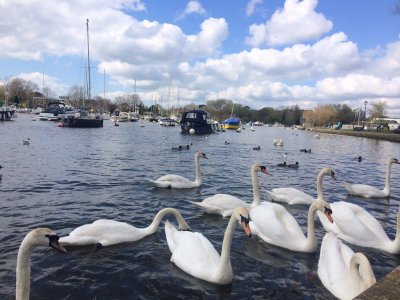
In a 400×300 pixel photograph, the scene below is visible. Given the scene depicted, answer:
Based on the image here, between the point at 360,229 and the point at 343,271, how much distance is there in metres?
2.49

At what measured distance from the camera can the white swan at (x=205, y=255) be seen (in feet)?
19.7

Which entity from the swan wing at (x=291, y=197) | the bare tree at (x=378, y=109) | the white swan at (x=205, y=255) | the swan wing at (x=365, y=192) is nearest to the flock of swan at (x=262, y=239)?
the white swan at (x=205, y=255)

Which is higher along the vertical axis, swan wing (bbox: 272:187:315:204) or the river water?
swan wing (bbox: 272:187:315:204)

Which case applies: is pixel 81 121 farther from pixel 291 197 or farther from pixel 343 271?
pixel 343 271

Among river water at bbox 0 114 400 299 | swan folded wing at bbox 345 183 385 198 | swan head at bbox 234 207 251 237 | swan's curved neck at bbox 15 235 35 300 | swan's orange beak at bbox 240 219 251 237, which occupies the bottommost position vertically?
river water at bbox 0 114 400 299

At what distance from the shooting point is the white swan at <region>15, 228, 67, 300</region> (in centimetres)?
424

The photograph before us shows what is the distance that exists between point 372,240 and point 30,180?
11809mm

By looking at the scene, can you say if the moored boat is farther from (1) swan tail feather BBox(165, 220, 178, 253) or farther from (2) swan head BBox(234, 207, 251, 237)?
(2) swan head BBox(234, 207, 251, 237)

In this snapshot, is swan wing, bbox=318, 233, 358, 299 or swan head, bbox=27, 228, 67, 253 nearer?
swan head, bbox=27, 228, 67, 253

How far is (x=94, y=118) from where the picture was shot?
2446 inches

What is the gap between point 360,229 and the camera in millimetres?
8000

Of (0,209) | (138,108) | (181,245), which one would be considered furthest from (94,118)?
(138,108)

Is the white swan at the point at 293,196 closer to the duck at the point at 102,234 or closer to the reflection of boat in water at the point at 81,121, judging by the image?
the duck at the point at 102,234

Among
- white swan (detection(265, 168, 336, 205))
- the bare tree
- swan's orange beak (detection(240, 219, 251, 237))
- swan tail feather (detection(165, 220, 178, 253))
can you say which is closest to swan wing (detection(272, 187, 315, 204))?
white swan (detection(265, 168, 336, 205))
